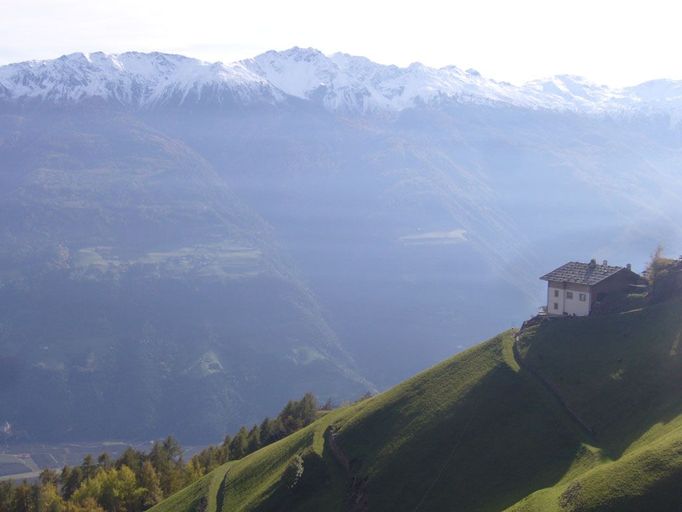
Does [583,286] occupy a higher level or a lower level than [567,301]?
higher

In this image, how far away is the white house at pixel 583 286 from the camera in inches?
2926

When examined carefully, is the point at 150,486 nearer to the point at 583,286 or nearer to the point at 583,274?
the point at 583,286

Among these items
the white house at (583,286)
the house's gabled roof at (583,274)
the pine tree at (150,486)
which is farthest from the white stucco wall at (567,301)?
the pine tree at (150,486)

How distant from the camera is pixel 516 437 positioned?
58.3 metres

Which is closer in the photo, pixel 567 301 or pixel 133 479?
pixel 567 301

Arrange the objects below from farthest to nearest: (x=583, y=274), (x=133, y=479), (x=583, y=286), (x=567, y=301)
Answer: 1. (x=133, y=479)
2. (x=567, y=301)
3. (x=583, y=274)
4. (x=583, y=286)

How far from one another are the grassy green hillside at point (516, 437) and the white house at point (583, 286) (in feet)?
9.93

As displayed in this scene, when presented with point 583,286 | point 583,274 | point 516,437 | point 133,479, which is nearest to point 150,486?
point 133,479

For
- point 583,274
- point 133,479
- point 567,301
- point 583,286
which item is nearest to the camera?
point 583,286

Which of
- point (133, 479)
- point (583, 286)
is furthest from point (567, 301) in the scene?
point (133, 479)

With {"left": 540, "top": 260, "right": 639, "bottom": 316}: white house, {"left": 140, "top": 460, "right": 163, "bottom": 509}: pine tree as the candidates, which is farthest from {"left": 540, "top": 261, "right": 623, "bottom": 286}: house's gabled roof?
{"left": 140, "top": 460, "right": 163, "bottom": 509}: pine tree

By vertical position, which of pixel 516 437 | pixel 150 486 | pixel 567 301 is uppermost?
pixel 567 301

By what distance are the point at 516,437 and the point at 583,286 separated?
67.9 feet

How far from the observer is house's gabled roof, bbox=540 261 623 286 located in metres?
74.8
